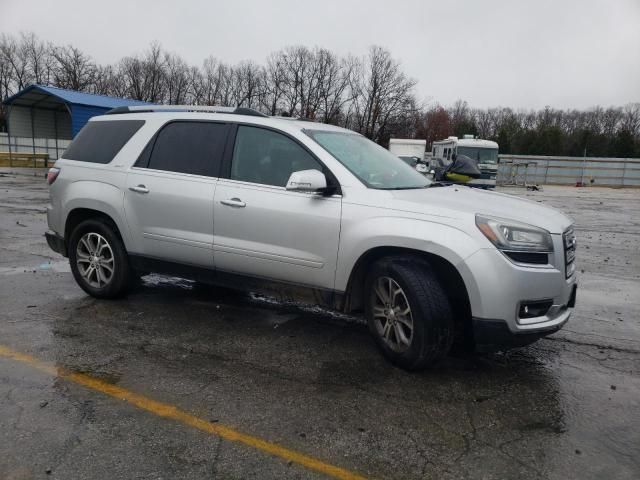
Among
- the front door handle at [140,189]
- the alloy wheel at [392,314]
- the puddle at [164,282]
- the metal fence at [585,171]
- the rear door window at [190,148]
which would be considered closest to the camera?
the alloy wheel at [392,314]

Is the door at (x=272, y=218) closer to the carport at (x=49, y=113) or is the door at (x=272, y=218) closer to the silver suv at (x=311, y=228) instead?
the silver suv at (x=311, y=228)

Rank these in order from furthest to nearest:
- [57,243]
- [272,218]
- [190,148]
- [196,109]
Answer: [57,243]
[196,109]
[190,148]
[272,218]

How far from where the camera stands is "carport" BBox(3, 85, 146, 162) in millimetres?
26703

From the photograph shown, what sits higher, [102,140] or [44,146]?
[102,140]

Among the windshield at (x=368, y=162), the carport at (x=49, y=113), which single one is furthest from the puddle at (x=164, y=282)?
the carport at (x=49, y=113)

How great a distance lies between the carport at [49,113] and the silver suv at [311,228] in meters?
23.7

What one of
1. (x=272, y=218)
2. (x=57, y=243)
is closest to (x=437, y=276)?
(x=272, y=218)

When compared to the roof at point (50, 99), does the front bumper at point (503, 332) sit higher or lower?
lower

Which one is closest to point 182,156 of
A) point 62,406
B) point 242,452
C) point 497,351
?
point 62,406

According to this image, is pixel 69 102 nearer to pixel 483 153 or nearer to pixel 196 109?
pixel 483 153

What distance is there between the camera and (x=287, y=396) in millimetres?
3475

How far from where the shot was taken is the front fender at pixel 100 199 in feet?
16.8

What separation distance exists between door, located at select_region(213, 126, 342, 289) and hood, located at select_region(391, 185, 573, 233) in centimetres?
58

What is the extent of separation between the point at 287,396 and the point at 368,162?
7.07 ft
